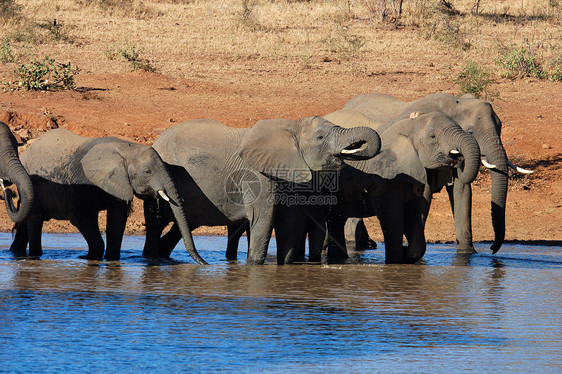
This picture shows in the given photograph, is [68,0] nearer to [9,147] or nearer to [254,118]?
[254,118]

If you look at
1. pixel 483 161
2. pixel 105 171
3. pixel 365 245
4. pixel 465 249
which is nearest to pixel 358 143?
pixel 483 161

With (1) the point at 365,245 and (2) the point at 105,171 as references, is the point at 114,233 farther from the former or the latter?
(1) the point at 365,245

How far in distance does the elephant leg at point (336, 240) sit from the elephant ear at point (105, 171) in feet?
7.38

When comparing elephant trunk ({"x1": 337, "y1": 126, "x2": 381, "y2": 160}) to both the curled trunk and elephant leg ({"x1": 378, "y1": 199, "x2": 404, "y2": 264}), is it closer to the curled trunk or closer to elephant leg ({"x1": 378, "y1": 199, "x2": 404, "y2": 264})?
elephant leg ({"x1": 378, "y1": 199, "x2": 404, "y2": 264})

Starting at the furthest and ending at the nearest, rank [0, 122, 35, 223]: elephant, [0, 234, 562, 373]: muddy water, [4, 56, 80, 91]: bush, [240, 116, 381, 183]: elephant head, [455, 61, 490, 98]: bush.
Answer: [455, 61, 490, 98]: bush → [4, 56, 80, 91]: bush → [240, 116, 381, 183]: elephant head → [0, 122, 35, 223]: elephant → [0, 234, 562, 373]: muddy water

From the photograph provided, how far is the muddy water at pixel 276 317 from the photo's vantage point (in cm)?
574

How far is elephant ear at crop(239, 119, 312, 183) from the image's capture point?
373 inches

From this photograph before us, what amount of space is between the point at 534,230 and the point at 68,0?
60.8 feet

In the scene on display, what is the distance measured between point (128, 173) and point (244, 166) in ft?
3.68

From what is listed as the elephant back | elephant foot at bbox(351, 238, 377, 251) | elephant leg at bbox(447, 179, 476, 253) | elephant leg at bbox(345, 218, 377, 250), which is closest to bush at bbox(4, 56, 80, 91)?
elephant leg at bbox(345, 218, 377, 250)

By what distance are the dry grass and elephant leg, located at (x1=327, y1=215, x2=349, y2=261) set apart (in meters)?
9.99

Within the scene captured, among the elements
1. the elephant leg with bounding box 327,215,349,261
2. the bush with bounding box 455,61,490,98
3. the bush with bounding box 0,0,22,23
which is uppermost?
the bush with bounding box 0,0,22,23

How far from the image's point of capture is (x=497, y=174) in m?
11.3

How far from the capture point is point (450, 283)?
8797 millimetres
